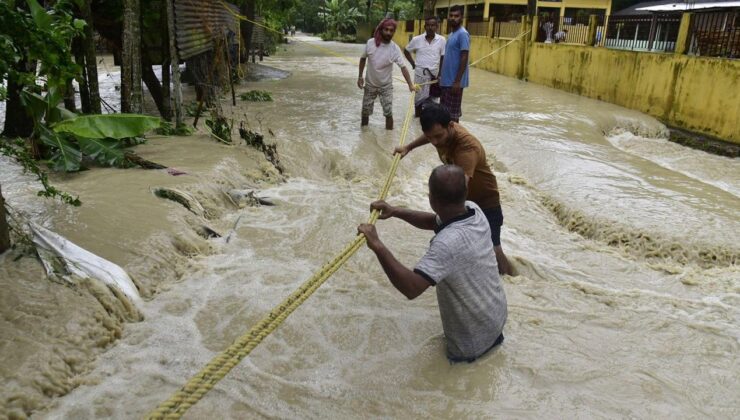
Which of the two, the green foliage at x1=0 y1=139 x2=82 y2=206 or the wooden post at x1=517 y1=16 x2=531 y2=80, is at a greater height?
the wooden post at x1=517 y1=16 x2=531 y2=80

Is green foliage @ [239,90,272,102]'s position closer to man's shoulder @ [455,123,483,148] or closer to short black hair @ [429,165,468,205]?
man's shoulder @ [455,123,483,148]

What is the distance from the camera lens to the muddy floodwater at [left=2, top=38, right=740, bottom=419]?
2.84 metres

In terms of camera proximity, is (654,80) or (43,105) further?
(654,80)

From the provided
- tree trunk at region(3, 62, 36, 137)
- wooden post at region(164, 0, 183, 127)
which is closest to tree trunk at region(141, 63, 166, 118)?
wooden post at region(164, 0, 183, 127)

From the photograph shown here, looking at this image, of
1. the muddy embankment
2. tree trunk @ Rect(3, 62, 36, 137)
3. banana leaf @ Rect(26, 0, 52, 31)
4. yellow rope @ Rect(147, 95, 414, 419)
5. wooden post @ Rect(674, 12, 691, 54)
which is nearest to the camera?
yellow rope @ Rect(147, 95, 414, 419)

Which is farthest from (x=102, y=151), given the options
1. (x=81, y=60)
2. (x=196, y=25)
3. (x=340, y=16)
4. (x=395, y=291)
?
(x=340, y=16)

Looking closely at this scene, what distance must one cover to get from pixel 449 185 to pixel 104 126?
3013 millimetres

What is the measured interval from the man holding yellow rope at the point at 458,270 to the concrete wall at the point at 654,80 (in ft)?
26.5

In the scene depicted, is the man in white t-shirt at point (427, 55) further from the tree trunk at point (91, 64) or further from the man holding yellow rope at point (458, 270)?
the man holding yellow rope at point (458, 270)

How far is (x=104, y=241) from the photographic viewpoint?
3.86 meters

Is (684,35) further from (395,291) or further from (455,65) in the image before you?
(395,291)

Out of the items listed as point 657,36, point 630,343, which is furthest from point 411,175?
point 657,36

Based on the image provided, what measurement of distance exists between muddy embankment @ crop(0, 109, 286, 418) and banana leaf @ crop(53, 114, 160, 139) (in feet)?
1.98

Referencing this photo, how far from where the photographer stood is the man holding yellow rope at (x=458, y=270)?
2381 mm
